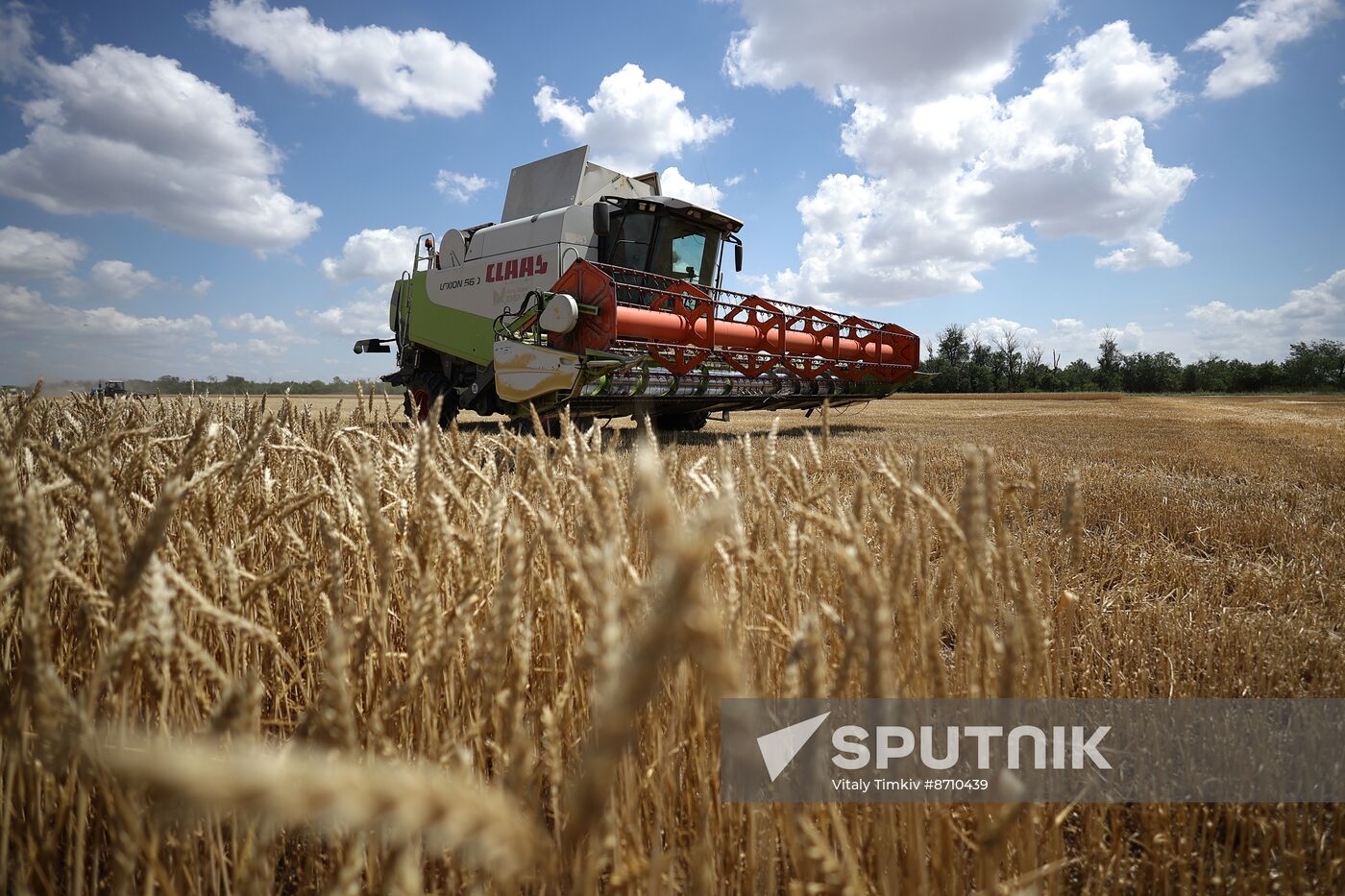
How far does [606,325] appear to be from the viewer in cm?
603

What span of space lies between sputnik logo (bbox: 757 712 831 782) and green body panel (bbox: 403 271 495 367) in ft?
25.2

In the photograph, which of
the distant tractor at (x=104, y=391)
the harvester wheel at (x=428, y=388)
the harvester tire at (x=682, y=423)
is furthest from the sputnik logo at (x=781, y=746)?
the harvester wheel at (x=428, y=388)

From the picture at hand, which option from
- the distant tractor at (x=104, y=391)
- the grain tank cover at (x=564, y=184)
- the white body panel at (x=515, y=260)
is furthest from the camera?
the grain tank cover at (x=564, y=184)

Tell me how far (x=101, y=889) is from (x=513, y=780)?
35.5 inches

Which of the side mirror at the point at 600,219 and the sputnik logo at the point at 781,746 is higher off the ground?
the side mirror at the point at 600,219

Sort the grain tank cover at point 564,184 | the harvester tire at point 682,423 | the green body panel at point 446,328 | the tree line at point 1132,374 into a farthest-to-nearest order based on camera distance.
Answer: the tree line at point 1132,374
the harvester tire at point 682,423
the grain tank cover at point 564,184
the green body panel at point 446,328

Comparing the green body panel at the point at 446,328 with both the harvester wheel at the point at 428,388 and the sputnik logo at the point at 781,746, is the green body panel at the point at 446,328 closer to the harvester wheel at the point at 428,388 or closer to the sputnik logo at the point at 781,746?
the harvester wheel at the point at 428,388

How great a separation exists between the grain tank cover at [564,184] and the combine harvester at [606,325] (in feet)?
0.08

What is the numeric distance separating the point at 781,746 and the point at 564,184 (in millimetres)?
9415

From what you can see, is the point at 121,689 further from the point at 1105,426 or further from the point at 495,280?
the point at 1105,426

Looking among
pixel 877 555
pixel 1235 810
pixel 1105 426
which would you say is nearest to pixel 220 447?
pixel 877 555

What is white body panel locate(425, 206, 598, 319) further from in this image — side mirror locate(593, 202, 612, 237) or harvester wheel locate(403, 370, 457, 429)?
harvester wheel locate(403, 370, 457, 429)

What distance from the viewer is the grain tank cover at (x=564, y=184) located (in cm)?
899

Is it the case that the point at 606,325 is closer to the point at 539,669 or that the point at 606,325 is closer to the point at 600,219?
the point at 600,219
